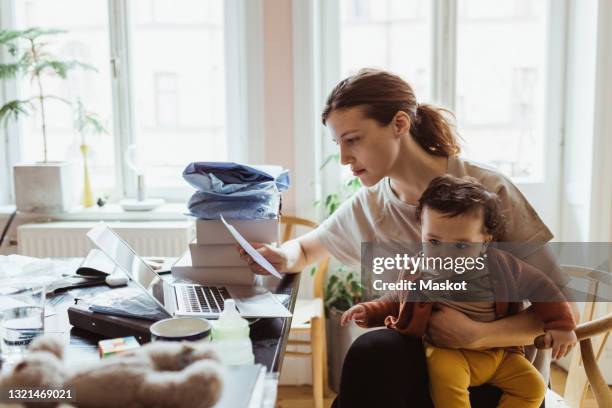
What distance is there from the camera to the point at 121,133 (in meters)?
2.78

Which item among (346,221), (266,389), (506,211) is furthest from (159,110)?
(266,389)

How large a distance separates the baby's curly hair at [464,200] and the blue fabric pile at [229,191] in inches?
14.0

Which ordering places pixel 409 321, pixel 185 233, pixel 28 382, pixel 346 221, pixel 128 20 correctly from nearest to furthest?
1. pixel 28 382
2. pixel 409 321
3. pixel 346 221
4. pixel 185 233
5. pixel 128 20

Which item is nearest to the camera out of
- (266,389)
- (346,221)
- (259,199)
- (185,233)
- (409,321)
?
(266,389)

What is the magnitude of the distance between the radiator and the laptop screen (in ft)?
4.08

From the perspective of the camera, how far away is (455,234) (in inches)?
46.8

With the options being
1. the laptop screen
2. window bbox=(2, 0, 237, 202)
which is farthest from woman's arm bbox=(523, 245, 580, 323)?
window bbox=(2, 0, 237, 202)

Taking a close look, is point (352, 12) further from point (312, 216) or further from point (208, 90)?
point (312, 216)

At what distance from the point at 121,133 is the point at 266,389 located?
223 cm

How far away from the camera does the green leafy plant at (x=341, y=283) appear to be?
2.55 metres

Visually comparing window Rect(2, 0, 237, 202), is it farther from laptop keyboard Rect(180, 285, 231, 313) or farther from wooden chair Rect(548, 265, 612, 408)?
wooden chair Rect(548, 265, 612, 408)

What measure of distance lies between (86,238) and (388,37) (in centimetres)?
159

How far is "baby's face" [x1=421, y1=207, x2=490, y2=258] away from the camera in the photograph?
3.89 ft

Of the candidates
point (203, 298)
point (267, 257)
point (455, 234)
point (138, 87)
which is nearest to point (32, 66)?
point (138, 87)
